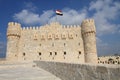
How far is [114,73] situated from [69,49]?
78.0 ft

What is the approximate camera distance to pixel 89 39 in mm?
25562

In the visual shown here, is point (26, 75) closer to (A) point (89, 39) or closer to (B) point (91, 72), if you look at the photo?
(B) point (91, 72)

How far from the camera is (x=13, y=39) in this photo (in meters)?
26.0

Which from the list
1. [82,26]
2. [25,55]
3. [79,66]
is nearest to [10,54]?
[25,55]

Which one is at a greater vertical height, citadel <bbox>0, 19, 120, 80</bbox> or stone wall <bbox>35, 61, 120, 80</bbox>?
citadel <bbox>0, 19, 120, 80</bbox>

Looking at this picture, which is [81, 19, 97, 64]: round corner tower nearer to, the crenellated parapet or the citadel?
the citadel

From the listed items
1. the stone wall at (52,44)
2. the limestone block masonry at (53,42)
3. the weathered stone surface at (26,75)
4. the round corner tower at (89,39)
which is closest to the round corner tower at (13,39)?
the limestone block masonry at (53,42)

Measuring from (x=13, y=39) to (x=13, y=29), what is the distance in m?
1.79

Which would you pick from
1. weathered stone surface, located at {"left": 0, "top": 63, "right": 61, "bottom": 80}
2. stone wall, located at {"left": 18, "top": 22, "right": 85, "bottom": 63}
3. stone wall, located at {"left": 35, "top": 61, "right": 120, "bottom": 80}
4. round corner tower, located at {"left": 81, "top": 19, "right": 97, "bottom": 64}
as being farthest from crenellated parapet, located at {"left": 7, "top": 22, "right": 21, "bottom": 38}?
stone wall, located at {"left": 35, "top": 61, "right": 120, "bottom": 80}

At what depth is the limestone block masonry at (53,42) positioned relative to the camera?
25.8 metres

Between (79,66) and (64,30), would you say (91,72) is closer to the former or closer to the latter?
(79,66)

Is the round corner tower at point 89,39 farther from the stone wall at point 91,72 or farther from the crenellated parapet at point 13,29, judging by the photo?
the stone wall at point 91,72

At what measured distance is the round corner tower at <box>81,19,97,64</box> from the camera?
24.8 m

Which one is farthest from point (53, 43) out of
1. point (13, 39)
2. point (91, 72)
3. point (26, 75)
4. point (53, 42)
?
point (91, 72)
